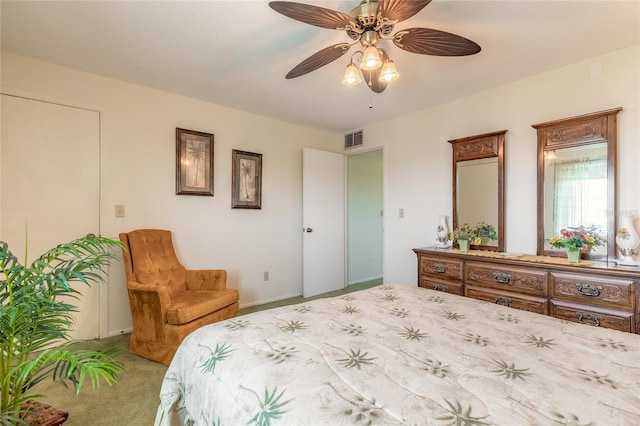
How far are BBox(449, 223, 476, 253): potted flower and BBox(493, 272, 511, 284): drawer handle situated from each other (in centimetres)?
44

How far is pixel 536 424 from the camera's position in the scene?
70cm

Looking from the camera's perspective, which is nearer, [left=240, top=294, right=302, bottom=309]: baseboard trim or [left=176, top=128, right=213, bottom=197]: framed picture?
[left=176, top=128, right=213, bottom=197]: framed picture

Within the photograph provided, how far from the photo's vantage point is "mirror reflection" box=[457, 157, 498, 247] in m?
2.88

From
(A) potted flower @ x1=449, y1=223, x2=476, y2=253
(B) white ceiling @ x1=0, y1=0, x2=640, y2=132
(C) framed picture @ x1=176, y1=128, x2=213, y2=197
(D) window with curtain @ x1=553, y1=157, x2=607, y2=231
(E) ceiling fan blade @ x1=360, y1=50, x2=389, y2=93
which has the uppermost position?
(B) white ceiling @ x1=0, y1=0, x2=640, y2=132

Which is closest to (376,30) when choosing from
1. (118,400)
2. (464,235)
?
(464,235)

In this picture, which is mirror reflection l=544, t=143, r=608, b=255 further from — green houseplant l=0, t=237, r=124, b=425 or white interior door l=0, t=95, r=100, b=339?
white interior door l=0, t=95, r=100, b=339

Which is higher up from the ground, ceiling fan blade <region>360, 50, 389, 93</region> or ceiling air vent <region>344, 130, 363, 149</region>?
ceiling air vent <region>344, 130, 363, 149</region>

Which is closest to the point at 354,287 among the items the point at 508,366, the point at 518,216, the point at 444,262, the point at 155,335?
the point at 444,262

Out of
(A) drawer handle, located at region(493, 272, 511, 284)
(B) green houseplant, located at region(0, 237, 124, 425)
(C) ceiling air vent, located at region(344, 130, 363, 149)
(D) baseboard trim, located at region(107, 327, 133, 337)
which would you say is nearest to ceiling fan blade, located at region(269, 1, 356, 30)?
(B) green houseplant, located at region(0, 237, 124, 425)

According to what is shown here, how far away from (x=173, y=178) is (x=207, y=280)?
3.74 feet

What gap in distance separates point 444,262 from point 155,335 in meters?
2.53

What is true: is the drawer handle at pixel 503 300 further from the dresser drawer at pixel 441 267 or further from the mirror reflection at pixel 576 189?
the mirror reflection at pixel 576 189

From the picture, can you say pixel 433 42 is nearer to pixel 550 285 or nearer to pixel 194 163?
pixel 550 285

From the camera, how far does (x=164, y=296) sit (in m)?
2.27
